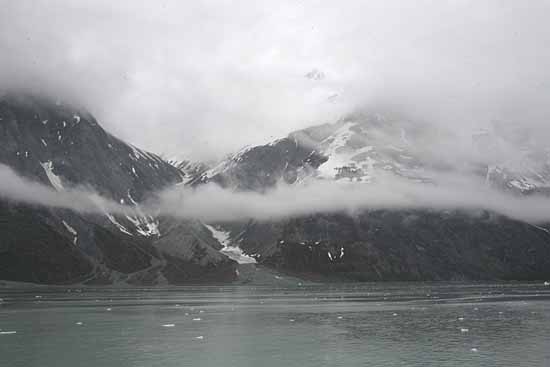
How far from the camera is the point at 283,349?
77.4 meters

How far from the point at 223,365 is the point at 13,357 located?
26.1 meters

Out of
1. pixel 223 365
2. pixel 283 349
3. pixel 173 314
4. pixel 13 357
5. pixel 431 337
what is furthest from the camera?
pixel 173 314

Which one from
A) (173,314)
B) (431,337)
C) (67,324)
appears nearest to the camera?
(431,337)

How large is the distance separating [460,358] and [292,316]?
6020cm

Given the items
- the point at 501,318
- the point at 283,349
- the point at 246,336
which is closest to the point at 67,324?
the point at 246,336

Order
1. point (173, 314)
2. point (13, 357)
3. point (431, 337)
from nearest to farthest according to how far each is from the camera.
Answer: point (13, 357)
point (431, 337)
point (173, 314)

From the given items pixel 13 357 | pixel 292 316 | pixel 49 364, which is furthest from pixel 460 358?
pixel 292 316

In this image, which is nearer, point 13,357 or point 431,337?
point 13,357

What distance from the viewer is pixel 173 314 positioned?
13288 cm

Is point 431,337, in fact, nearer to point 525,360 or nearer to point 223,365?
point 525,360

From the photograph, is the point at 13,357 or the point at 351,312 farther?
the point at 351,312

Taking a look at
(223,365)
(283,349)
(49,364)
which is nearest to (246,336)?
(283,349)

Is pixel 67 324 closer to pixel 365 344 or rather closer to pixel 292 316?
pixel 292 316

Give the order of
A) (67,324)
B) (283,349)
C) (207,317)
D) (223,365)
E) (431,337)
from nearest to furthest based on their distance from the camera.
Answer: (223,365), (283,349), (431,337), (67,324), (207,317)
